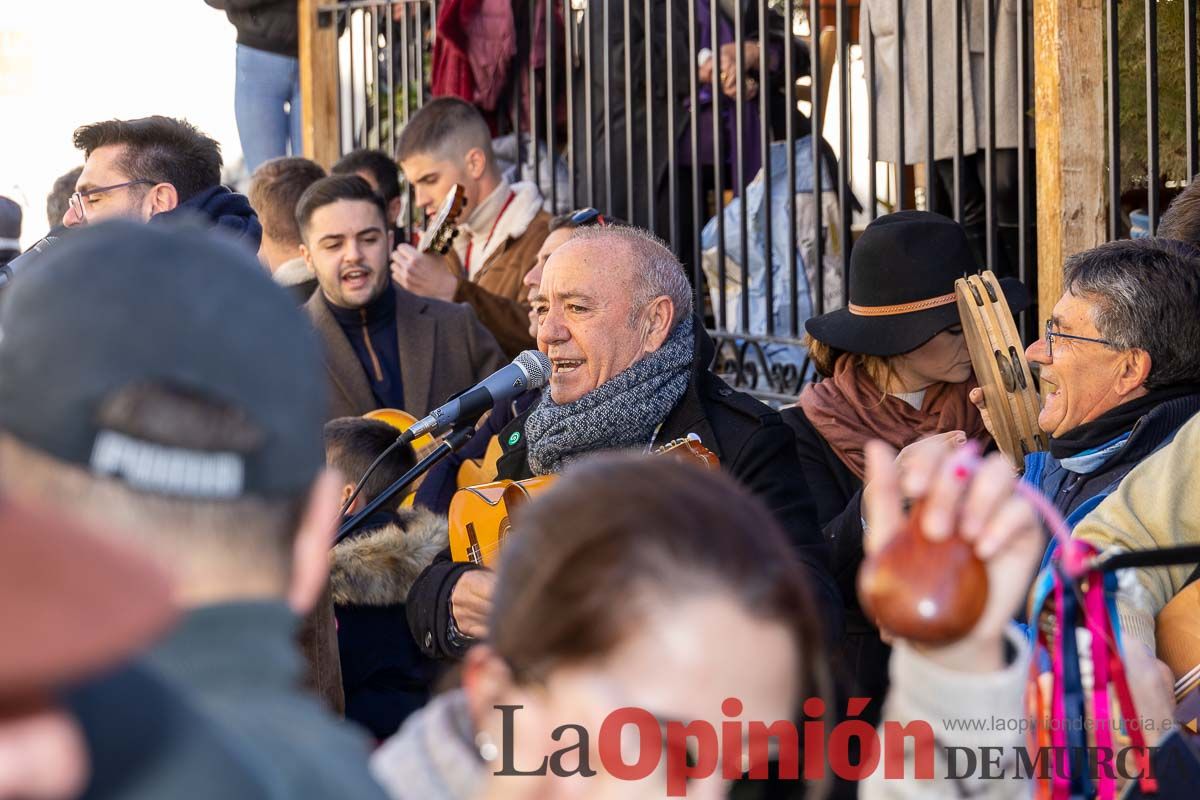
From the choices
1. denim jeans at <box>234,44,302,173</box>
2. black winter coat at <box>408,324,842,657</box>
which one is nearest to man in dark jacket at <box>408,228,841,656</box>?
black winter coat at <box>408,324,842,657</box>

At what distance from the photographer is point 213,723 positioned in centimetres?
98

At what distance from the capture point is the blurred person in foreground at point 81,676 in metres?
0.78

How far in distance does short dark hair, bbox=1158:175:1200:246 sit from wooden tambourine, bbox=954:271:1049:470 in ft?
1.77

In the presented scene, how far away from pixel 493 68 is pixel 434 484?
333 centimetres

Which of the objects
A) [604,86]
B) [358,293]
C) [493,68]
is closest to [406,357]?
[358,293]

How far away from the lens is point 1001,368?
11.9 ft

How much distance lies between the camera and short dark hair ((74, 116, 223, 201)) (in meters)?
4.83

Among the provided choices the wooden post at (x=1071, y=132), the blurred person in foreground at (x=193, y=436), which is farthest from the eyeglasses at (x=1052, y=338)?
the blurred person in foreground at (x=193, y=436)

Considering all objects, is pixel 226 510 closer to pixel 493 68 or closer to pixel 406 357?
pixel 406 357

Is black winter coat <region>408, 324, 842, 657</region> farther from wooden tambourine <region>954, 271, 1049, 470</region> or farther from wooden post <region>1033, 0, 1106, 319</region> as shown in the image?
wooden post <region>1033, 0, 1106, 319</region>

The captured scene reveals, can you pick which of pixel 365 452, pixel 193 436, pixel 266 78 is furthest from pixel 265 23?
pixel 193 436

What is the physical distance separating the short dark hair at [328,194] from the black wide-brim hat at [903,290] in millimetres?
2288

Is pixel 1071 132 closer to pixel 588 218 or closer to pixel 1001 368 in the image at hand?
pixel 1001 368

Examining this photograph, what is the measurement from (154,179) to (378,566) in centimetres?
165
